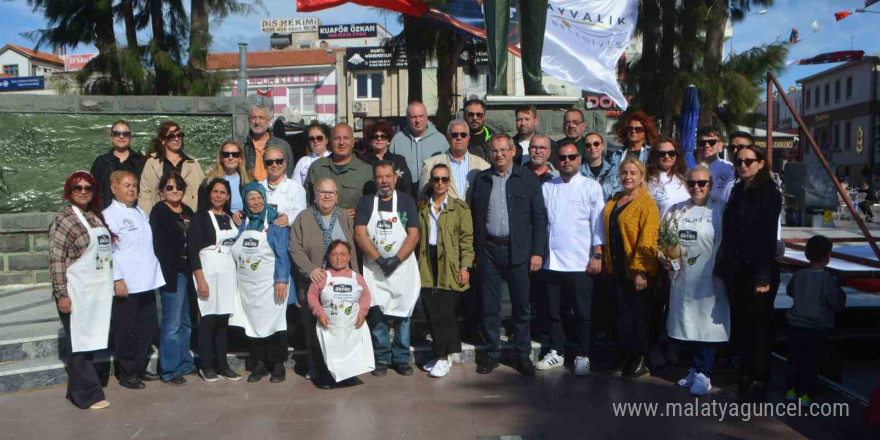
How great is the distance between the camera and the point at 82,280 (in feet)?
16.5

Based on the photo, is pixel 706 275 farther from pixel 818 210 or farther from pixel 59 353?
pixel 818 210

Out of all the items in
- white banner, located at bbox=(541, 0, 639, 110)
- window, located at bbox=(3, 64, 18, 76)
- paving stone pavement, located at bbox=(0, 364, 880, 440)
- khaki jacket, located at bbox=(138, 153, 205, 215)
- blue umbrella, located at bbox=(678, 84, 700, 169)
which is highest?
window, located at bbox=(3, 64, 18, 76)

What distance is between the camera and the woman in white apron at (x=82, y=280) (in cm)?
495

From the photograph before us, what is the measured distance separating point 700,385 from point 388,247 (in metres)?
2.59

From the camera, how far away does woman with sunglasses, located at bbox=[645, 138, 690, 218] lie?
5570mm

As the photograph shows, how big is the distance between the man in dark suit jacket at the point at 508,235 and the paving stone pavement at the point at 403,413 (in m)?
0.48

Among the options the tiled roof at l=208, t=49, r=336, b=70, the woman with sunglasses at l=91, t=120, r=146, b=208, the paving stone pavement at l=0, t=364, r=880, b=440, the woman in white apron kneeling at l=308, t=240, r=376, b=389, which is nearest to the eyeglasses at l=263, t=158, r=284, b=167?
the woman in white apron kneeling at l=308, t=240, r=376, b=389

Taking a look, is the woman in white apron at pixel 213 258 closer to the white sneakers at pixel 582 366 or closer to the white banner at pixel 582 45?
the white sneakers at pixel 582 366

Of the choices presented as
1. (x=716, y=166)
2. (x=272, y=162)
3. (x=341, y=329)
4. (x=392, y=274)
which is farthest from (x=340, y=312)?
(x=716, y=166)

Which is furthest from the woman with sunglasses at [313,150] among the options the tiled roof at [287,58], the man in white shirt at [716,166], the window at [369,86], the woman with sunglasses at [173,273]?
the tiled roof at [287,58]

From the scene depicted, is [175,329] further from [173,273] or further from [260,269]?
[260,269]

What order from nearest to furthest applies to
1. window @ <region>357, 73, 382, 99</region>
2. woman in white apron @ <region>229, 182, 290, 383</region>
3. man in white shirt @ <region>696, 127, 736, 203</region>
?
woman in white apron @ <region>229, 182, 290, 383</region> < man in white shirt @ <region>696, 127, 736, 203</region> < window @ <region>357, 73, 382, 99</region>

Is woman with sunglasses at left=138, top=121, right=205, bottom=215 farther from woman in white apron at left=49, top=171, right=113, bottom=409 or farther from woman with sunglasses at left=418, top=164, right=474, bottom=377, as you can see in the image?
woman with sunglasses at left=418, top=164, right=474, bottom=377

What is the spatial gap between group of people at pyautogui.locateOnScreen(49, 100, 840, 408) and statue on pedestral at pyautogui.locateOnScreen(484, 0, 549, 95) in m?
2.11
